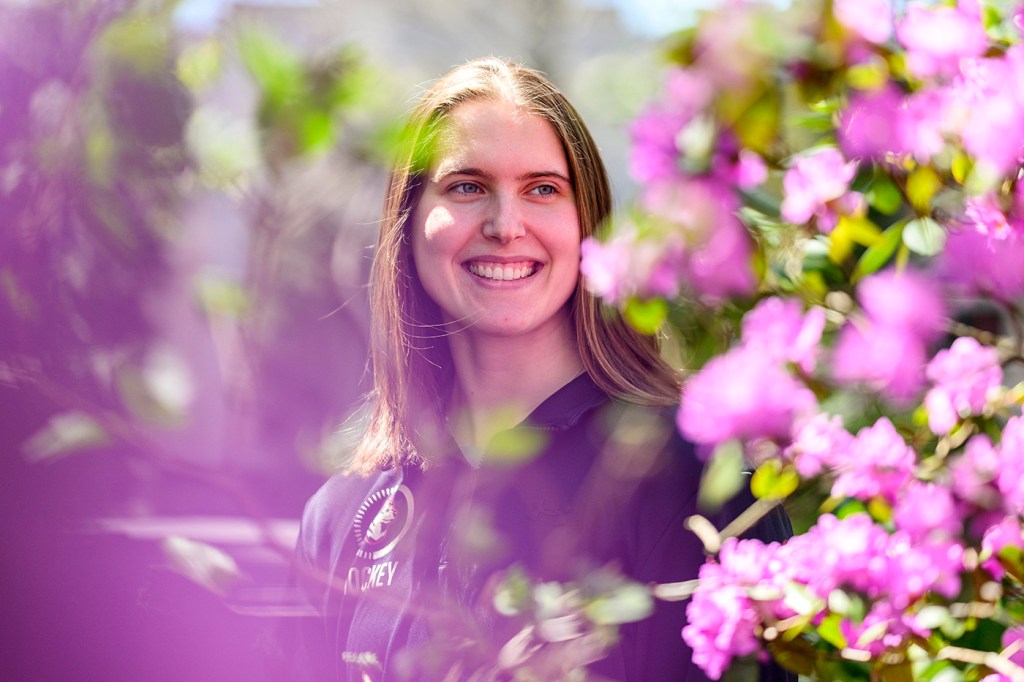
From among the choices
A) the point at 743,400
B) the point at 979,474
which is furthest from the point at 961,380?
the point at 743,400

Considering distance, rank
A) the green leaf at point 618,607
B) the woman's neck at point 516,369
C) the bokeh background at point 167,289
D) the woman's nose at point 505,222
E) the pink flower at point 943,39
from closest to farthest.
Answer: the bokeh background at point 167,289 → the green leaf at point 618,607 → the pink flower at point 943,39 → the woman's nose at point 505,222 → the woman's neck at point 516,369

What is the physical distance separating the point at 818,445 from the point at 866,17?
34 cm

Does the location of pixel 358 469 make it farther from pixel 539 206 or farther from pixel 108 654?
pixel 108 654

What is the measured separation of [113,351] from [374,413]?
143cm

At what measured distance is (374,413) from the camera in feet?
5.86

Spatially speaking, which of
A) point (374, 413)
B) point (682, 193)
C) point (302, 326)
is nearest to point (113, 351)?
point (302, 326)

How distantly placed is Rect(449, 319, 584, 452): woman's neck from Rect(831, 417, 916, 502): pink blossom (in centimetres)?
65

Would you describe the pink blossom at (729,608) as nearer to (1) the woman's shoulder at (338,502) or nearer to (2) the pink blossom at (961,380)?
(2) the pink blossom at (961,380)

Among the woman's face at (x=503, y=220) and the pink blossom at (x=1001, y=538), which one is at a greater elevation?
the woman's face at (x=503, y=220)

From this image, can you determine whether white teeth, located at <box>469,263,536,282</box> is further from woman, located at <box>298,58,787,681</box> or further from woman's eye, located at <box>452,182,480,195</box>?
woman's eye, located at <box>452,182,480,195</box>

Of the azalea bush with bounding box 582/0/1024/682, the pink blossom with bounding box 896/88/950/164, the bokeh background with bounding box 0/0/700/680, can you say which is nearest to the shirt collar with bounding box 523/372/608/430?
the azalea bush with bounding box 582/0/1024/682

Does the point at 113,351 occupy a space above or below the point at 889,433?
above

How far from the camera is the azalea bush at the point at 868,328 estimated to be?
2.34 feet

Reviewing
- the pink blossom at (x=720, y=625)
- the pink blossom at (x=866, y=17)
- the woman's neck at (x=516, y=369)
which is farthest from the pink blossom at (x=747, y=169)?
the woman's neck at (x=516, y=369)
